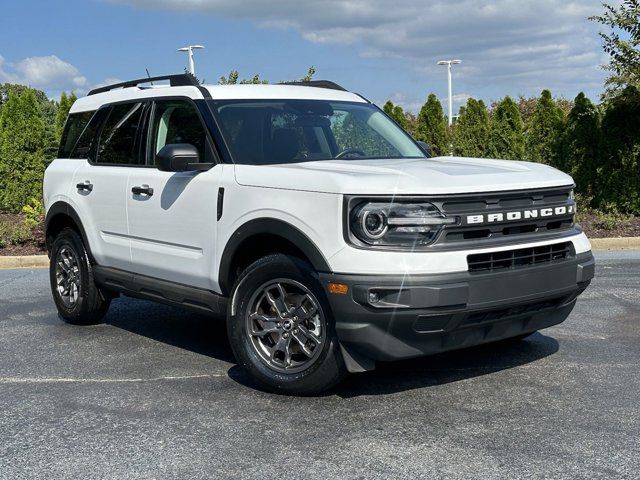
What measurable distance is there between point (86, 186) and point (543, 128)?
13.3 meters

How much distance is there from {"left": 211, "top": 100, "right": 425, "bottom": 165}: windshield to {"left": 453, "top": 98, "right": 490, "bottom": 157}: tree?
13.7 metres

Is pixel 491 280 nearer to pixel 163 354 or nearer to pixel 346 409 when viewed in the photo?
pixel 346 409

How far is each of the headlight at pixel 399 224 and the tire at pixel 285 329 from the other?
437 millimetres

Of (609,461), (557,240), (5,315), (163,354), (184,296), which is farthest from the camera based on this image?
(5,315)

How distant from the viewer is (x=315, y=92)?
652cm

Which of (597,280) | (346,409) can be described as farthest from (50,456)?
(597,280)

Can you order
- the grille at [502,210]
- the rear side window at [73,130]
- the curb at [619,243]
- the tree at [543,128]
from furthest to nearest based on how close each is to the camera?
the tree at [543,128], the curb at [619,243], the rear side window at [73,130], the grille at [502,210]

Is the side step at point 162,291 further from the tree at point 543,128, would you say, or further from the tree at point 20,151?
the tree at point 543,128

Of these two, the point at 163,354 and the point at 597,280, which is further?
the point at 597,280

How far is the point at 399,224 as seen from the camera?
4.48m

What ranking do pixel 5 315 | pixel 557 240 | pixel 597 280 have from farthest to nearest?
pixel 597 280
pixel 5 315
pixel 557 240

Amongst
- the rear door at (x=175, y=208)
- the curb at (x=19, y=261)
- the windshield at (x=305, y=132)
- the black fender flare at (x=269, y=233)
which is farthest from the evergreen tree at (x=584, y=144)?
the black fender flare at (x=269, y=233)

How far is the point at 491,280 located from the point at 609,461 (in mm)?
1167

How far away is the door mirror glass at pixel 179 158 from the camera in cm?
545
